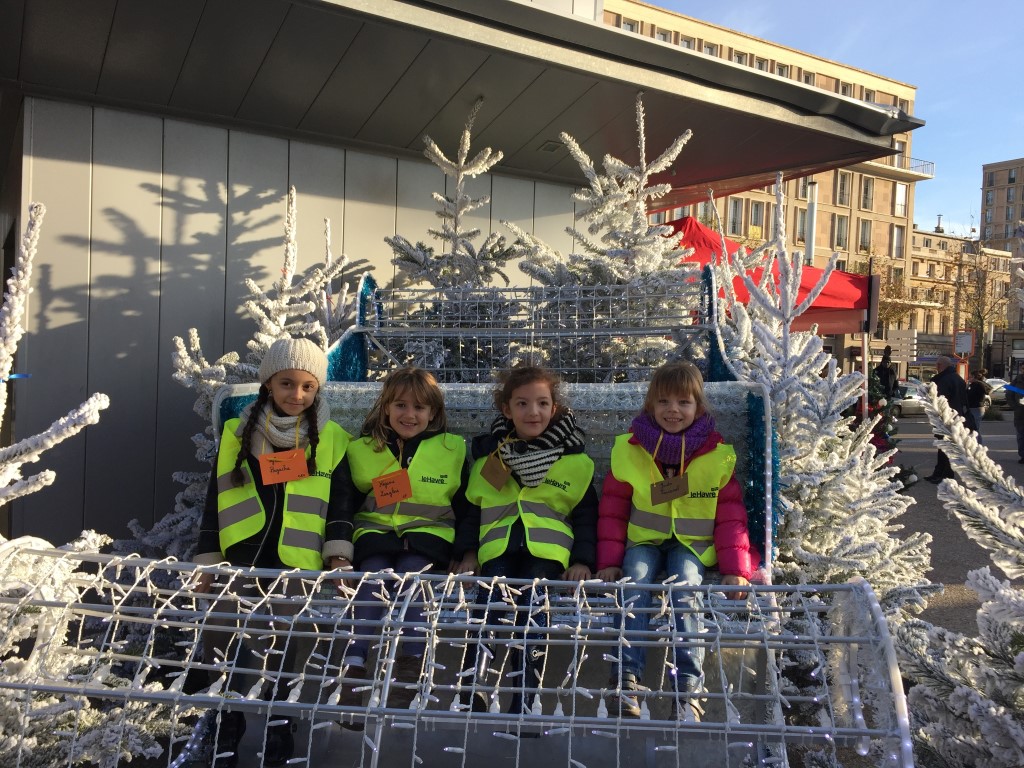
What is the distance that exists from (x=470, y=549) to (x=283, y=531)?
2.36 feet

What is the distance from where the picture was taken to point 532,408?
3.22 meters

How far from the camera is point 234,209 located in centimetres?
595

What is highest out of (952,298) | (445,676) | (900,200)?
(900,200)

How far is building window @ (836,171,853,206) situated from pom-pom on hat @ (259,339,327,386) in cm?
5267

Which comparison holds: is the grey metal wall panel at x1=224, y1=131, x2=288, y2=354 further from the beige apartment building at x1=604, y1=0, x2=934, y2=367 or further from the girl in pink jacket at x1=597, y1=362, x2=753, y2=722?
the beige apartment building at x1=604, y1=0, x2=934, y2=367

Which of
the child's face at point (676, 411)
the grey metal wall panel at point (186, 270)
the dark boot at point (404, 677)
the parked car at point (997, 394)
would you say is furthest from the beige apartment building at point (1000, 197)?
the dark boot at point (404, 677)

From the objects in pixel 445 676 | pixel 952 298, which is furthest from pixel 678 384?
pixel 952 298

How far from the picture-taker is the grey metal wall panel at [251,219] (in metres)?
5.94

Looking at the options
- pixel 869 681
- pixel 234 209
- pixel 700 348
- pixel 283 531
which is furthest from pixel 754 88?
pixel 869 681

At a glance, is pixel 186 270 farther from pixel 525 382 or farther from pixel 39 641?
pixel 39 641

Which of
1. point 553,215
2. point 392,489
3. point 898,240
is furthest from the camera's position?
point 898,240

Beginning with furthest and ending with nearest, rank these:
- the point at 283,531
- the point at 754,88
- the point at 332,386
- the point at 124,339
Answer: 1. the point at 754,88
2. the point at 124,339
3. the point at 332,386
4. the point at 283,531

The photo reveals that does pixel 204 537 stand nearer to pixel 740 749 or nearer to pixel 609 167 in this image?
pixel 740 749

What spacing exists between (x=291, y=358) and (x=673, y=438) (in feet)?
5.07
